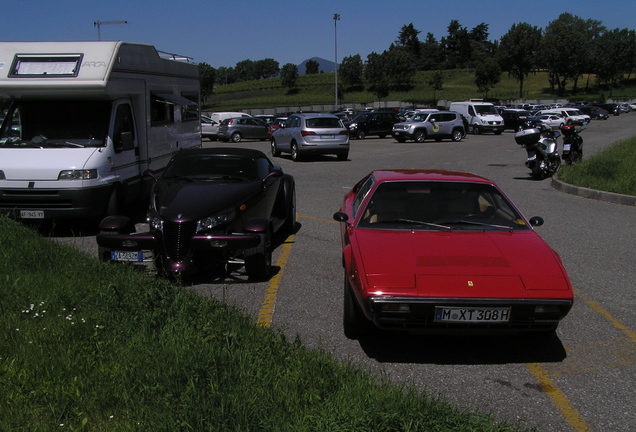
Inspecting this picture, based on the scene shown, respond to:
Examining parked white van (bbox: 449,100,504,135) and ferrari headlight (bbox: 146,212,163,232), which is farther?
parked white van (bbox: 449,100,504,135)

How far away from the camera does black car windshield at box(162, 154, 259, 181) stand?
8.37 meters

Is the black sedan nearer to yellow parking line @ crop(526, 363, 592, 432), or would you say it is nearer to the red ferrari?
the red ferrari

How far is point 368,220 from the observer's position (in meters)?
6.00

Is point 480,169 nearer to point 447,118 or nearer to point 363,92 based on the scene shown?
point 447,118

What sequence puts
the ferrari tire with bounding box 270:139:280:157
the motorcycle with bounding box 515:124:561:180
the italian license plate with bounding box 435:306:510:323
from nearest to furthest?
the italian license plate with bounding box 435:306:510:323 → the motorcycle with bounding box 515:124:561:180 → the ferrari tire with bounding box 270:139:280:157

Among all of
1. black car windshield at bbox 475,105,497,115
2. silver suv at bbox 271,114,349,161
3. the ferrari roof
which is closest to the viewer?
the ferrari roof

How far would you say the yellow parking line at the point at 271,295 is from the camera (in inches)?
228

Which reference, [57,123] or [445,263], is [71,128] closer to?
[57,123]

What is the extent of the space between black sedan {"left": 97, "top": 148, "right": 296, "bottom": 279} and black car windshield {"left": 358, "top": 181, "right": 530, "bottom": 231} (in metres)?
1.51

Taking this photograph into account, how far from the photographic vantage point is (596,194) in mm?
13750

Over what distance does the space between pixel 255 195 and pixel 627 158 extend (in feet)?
43.2

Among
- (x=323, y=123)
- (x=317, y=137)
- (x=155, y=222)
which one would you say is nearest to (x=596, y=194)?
(x=155, y=222)

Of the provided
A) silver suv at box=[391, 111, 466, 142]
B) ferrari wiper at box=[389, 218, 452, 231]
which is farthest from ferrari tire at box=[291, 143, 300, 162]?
ferrari wiper at box=[389, 218, 452, 231]

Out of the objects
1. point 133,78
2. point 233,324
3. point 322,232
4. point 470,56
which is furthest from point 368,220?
point 470,56
